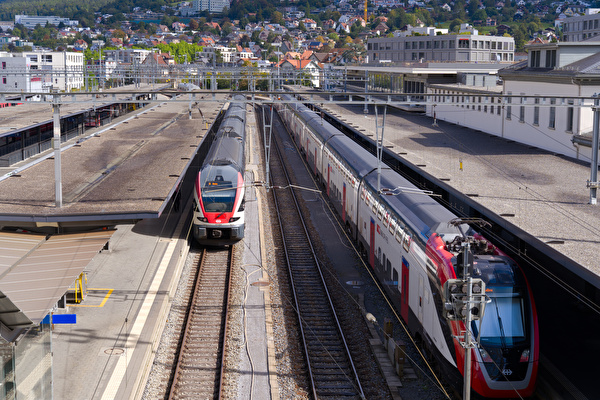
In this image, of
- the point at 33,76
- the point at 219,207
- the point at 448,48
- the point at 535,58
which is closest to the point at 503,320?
the point at 219,207

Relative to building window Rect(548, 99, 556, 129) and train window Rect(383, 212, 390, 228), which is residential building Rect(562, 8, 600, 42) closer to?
building window Rect(548, 99, 556, 129)

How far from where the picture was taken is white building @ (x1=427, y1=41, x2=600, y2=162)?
25.5 meters

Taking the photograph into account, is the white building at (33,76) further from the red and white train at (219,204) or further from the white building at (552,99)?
the red and white train at (219,204)

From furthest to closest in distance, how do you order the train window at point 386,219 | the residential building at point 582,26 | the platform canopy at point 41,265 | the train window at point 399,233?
the residential building at point 582,26 < the train window at point 386,219 < the train window at point 399,233 < the platform canopy at point 41,265

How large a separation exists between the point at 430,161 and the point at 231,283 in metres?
10.2

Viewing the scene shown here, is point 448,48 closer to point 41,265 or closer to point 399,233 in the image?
point 399,233

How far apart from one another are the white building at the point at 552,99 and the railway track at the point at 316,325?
7662 millimetres

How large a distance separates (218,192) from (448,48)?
62.5 metres

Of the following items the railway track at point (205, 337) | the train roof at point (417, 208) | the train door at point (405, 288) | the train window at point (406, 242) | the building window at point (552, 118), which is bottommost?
the railway track at point (205, 337)

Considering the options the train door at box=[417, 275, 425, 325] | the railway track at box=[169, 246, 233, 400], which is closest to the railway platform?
the railway track at box=[169, 246, 233, 400]

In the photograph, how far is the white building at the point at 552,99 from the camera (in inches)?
1006

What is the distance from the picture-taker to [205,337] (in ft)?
55.5

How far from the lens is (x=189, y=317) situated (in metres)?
17.9

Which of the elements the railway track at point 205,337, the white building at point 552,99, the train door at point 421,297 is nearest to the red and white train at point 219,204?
the railway track at point 205,337
